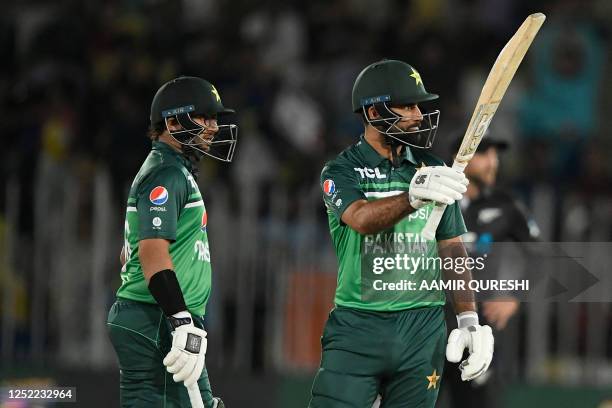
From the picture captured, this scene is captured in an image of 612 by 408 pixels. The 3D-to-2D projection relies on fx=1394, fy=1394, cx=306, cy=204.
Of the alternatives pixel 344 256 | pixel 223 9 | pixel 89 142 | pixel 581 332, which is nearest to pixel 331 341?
pixel 344 256

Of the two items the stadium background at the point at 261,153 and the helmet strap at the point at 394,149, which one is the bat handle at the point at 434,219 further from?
the stadium background at the point at 261,153

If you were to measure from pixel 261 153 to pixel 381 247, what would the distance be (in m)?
6.16

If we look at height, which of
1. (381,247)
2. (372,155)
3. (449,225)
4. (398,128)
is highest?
(398,128)

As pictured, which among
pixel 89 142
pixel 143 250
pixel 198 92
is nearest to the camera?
pixel 143 250

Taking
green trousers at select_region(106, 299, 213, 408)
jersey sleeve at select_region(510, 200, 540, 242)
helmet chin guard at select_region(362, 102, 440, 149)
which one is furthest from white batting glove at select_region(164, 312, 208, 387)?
jersey sleeve at select_region(510, 200, 540, 242)

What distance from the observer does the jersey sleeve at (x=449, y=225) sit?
7254 mm

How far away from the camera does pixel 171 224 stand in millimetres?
7148

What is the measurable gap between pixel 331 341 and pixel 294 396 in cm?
388

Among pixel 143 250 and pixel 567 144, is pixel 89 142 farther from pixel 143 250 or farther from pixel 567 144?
pixel 143 250

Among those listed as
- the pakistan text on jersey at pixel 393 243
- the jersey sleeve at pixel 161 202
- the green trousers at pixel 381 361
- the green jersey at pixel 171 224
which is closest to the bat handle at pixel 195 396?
the green jersey at pixel 171 224

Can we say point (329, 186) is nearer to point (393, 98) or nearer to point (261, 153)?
point (393, 98)

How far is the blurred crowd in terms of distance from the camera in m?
13.0

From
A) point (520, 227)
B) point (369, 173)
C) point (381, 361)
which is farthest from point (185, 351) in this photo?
point (520, 227)

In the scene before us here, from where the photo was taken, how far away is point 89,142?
42.6 feet
